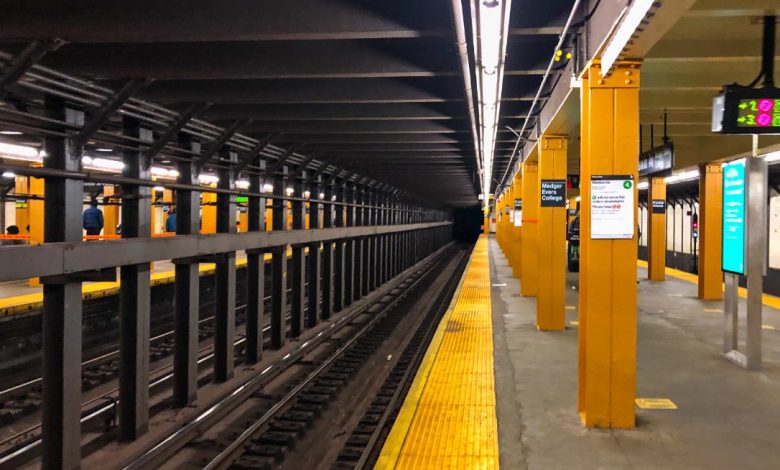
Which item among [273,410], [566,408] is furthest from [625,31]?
[273,410]

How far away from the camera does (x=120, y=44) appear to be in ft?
16.8

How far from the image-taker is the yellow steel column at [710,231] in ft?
38.4

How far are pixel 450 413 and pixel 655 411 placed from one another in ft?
5.58

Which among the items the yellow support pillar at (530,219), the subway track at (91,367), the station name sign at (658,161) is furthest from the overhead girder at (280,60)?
the yellow support pillar at (530,219)

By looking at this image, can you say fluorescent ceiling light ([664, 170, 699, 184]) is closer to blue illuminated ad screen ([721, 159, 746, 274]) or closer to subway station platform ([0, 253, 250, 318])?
blue illuminated ad screen ([721, 159, 746, 274])

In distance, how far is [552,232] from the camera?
8.78 meters

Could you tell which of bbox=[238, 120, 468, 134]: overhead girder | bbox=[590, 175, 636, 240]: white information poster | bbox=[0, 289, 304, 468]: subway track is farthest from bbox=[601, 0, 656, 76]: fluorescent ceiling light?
bbox=[0, 289, 304, 468]: subway track

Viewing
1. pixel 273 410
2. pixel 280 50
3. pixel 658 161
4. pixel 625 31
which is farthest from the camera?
pixel 658 161

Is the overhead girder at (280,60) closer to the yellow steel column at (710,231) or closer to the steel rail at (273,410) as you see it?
the steel rail at (273,410)

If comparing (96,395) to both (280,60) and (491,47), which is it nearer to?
(280,60)

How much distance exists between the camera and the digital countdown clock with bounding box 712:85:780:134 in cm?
444

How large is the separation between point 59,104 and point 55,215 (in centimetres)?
95

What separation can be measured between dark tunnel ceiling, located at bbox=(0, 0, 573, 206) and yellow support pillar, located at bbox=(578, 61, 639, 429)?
70cm

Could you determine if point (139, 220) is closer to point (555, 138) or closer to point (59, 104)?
point (59, 104)
